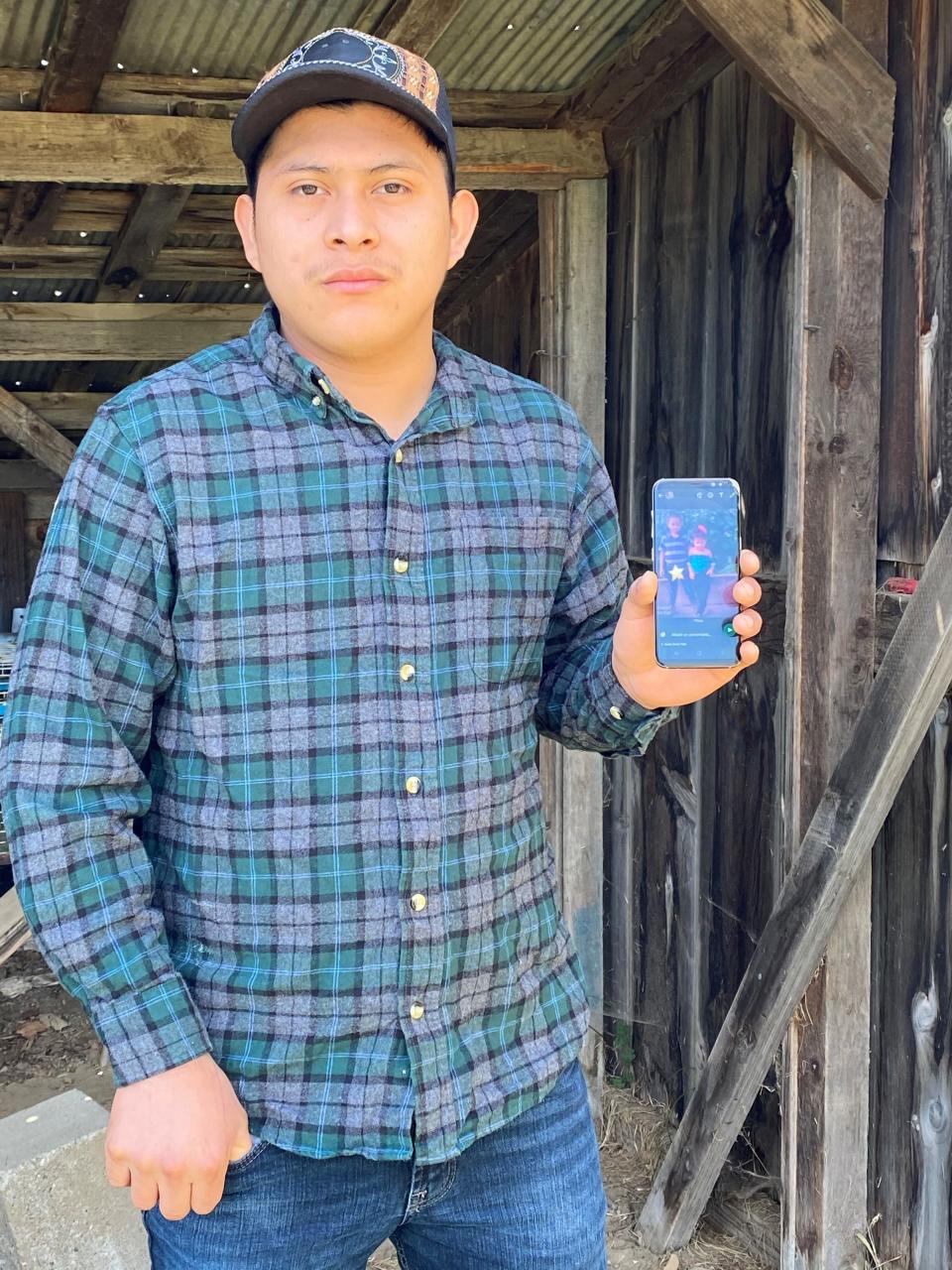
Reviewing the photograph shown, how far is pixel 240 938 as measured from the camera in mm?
1386

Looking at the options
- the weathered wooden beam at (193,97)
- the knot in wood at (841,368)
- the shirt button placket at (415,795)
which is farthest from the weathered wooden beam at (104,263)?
the shirt button placket at (415,795)

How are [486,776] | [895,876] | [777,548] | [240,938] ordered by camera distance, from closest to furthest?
[240,938], [486,776], [895,876], [777,548]

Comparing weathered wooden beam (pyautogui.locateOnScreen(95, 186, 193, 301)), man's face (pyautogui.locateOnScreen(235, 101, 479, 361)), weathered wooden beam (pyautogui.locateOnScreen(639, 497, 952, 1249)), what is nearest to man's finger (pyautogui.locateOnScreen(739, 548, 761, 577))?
man's face (pyautogui.locateOnScreen(235, 101, 479, 361))

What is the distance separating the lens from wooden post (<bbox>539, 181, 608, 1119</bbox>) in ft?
12.5

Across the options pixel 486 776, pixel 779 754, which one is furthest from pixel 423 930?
pixel 779 754

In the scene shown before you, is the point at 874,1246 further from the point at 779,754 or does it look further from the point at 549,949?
the point at 549,949

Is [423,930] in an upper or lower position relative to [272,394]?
lower

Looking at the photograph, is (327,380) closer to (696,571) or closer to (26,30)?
(696,571)

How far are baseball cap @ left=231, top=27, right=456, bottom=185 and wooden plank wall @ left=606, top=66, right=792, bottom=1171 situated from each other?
5.70 feet

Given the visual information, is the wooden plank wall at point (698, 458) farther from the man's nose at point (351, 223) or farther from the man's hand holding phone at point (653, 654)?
the man's nose at point (351, 223)

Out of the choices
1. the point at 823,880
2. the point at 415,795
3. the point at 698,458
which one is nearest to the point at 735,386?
the point at 698,458

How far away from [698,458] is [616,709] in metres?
2.04

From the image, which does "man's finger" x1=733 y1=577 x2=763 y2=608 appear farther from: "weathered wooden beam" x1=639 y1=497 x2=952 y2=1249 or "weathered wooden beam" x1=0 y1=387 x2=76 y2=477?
"weathered wooden beam" x1=0 y1=387 x2=76 y2=477

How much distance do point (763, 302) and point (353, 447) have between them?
195 cm
